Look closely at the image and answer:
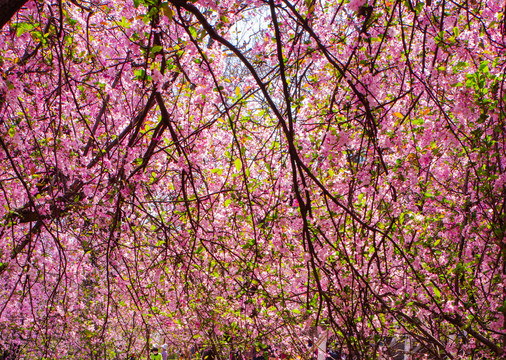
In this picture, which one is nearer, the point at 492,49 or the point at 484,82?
the point at 484,82

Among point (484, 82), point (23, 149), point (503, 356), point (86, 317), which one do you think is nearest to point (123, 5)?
point (23, 149)

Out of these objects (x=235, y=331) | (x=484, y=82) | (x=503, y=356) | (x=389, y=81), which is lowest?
(x=503, y=356)

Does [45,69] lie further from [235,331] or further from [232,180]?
[235,331]

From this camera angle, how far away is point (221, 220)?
5.09m

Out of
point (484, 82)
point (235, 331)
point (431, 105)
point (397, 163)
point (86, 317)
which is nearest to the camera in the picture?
point (484, 82)

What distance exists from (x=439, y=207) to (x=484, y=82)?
1.69 metres

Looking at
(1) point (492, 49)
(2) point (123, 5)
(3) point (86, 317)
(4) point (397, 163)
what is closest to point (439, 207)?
(4) point (397, 163)

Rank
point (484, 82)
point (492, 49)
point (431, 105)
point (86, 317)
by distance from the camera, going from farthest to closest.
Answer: point (86, 317), point (431, 105), point (492, 49), point (484, 82)

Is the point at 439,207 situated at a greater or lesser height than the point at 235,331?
greater

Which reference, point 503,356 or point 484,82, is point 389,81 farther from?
point 503,356

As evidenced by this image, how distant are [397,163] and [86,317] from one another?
20.2ft

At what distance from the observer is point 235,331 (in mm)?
5184

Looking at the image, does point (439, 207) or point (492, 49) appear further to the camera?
point (439, 207)

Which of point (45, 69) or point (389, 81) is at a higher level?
point (389, 81)
